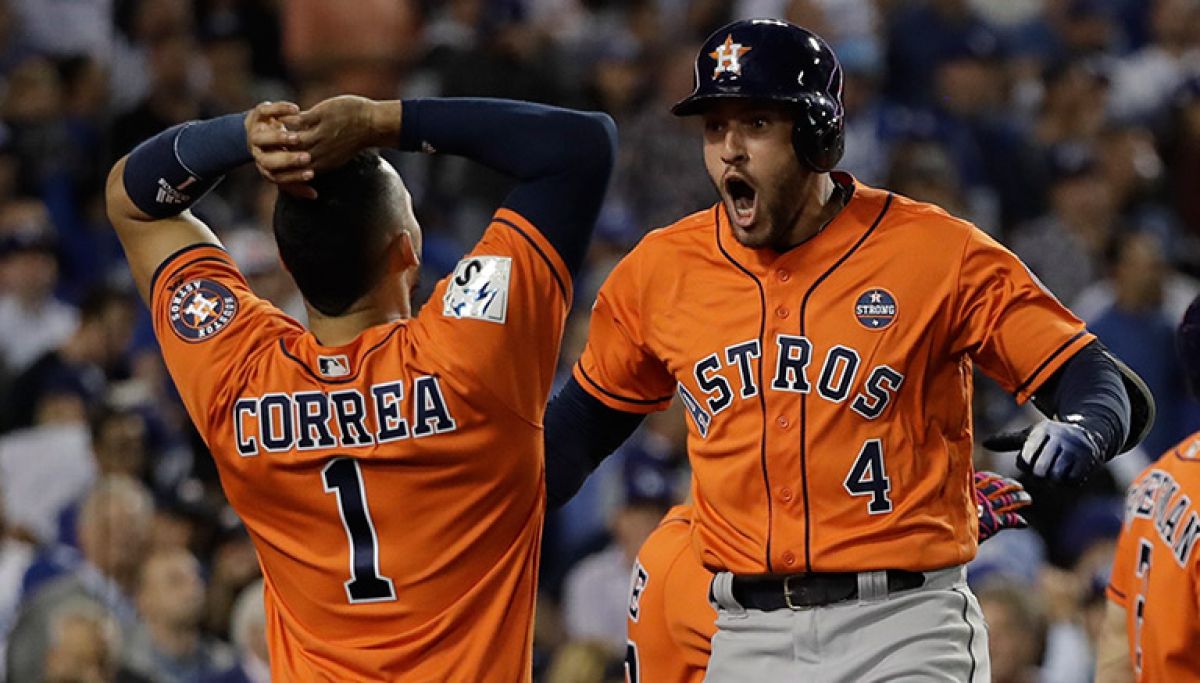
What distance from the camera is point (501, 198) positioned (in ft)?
28.3

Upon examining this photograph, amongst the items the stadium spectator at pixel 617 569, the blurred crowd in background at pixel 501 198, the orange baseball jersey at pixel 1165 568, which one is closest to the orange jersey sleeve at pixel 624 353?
the orange baseball jersey at pixel 1165 568

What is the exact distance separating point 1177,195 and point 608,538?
4.28 m

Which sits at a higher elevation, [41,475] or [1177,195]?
[1177,195]

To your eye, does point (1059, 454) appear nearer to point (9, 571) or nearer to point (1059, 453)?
point (1059, 453)

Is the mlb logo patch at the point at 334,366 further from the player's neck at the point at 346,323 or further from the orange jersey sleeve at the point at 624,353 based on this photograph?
the orange jersey sleeve at the point at 624,353

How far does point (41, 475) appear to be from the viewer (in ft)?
25.6

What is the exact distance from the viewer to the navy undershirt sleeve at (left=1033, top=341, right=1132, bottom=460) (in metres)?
3.07

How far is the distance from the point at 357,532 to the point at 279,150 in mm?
642

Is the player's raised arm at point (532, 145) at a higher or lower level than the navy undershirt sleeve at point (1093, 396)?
higher

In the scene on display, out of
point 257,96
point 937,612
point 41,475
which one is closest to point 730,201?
point 937,612

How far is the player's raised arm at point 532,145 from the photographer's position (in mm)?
3104

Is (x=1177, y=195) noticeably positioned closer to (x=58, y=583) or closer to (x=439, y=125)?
(x=58, y=583)

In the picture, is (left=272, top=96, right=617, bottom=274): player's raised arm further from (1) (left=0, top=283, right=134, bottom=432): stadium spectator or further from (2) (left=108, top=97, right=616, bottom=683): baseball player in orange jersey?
(1) (left=0, top=283, right=134, bottom=432): stadium spectator

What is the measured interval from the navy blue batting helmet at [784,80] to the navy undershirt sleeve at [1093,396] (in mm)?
563
